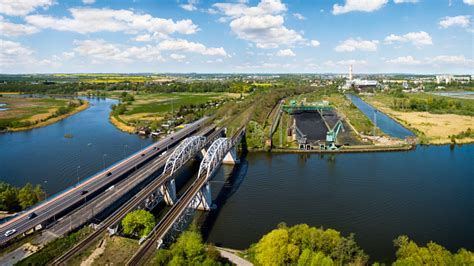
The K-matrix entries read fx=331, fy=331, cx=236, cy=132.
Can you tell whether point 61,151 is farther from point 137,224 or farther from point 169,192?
point 137,224

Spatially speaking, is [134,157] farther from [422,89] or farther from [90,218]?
[422,89]

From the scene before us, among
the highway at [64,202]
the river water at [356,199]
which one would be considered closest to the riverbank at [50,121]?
the highway at [64,202]

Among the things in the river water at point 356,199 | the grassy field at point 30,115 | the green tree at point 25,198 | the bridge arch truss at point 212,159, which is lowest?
the river water at point 356,199

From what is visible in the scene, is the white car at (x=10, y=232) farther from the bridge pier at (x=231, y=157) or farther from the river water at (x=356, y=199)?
the bridge pier at (x=231, y=157)

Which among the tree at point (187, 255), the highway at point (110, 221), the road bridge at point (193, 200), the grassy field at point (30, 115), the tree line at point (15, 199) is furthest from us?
the grassy field at point (30, 115)

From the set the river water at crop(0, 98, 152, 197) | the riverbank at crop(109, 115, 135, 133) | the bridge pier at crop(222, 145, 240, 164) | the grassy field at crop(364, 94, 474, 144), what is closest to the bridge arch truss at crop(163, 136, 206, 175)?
the bridge pier at crop(222, 145, 240, 164)

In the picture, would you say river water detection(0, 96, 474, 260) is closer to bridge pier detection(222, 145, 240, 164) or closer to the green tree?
bridge pier detection(222, 145, 240, 164)

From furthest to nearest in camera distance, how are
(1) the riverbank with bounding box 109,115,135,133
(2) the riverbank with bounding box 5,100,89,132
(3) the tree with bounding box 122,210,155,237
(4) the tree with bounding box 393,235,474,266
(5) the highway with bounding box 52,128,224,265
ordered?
1. (2) the riverbank with bounding box 5,100,89,132
2. (1) the riverbank with bounding box 109,115,135,133
3. (3) the tree with bounding box 122,210,155,237
4. (5) the highway with bounding box 52,128,224,265
5. (4) the tree with bounding box 393,235,474,266

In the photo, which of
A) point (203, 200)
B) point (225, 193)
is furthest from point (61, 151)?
point (203, 200)

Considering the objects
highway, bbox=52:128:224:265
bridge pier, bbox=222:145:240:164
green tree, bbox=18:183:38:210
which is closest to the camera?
highway, bbox=52:128:224:265
